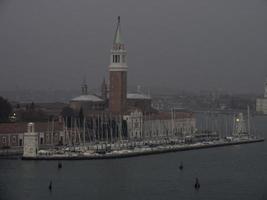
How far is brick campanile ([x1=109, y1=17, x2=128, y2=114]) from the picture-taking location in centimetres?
1817

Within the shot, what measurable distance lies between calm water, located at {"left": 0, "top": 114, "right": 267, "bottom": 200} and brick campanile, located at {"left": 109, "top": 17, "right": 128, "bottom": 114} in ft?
14.6

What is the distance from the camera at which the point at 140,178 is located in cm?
1072

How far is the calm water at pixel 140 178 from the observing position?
30.5ft

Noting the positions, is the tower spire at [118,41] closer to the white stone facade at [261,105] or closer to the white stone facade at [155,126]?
the white stone facade at [155,126]

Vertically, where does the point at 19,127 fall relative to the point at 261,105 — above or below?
below

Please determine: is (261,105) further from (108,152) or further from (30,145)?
(30,145)

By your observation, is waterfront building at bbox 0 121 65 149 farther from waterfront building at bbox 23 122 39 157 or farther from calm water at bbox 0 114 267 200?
calm water at bbox 0 114 267 200

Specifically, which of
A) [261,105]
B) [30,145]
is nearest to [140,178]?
[30,145]

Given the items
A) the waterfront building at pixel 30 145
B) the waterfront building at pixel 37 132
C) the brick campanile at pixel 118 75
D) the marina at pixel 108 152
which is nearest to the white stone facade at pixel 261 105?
the brick campanile at pixel 118 75

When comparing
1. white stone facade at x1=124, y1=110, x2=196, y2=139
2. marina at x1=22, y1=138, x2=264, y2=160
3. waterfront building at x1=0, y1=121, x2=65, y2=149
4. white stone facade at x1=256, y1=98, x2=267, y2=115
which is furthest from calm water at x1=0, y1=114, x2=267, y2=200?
white stone facade at x1=256, y1=98, x2=267, y2=115

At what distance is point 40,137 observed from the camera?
15.0m

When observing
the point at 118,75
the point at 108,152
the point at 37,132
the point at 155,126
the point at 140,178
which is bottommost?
the point at 140,178

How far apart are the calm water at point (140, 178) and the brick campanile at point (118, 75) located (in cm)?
444

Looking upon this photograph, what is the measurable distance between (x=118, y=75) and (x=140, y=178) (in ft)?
25.2
